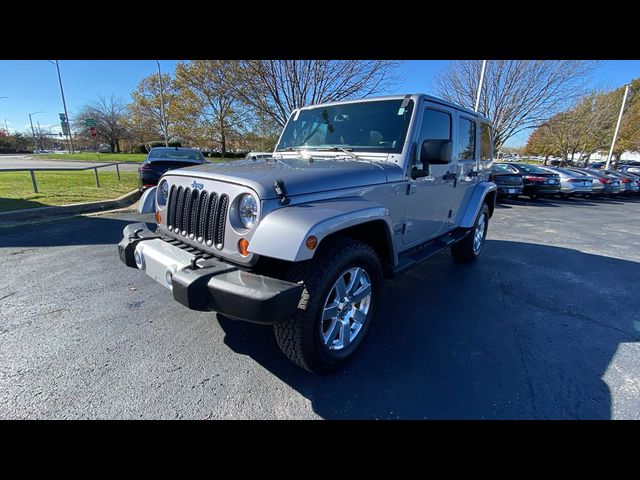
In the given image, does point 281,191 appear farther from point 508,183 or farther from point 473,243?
point 508,183

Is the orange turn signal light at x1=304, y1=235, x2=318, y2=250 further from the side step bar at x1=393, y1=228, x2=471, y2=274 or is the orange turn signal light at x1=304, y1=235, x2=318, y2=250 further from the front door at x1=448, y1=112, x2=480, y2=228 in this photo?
the front door at x1=448, y1=112, x2=480, y2=228

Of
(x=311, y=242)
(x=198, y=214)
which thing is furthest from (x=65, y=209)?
(x=311, y=242)

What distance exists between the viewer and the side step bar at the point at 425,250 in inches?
119

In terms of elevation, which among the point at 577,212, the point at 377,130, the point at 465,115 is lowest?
the point at 577,212

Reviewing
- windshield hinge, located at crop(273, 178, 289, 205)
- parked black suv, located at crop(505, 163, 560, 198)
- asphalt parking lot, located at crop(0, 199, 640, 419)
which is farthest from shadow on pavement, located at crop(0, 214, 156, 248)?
parked black suv, located at crop(505, 163, 560, 198)

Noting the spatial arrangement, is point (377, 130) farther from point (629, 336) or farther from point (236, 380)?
point (629, 336)

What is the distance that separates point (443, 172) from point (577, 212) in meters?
10.7

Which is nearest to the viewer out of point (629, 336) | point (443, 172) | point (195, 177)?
point (195, 177)

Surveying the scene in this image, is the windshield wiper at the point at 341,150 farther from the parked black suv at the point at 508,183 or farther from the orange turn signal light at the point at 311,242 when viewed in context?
the parked black suv at the point at 508,183

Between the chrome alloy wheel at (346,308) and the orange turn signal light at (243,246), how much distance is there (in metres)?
0.63

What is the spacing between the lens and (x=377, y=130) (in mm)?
3090

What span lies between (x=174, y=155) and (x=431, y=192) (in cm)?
830
